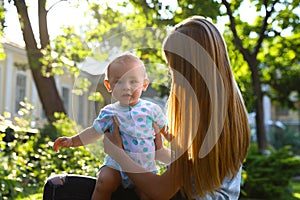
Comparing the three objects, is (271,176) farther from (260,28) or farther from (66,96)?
(66,96)

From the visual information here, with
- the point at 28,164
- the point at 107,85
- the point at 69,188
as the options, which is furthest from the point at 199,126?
the point at 28,164

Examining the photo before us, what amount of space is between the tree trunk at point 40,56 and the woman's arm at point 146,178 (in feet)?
6.24

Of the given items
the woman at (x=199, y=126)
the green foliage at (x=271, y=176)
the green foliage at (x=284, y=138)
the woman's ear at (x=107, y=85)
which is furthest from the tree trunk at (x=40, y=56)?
the green foliage at (x=284, y=138)

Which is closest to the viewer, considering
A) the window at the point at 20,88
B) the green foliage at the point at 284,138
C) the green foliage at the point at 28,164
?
the green foliage at the point at 28,164

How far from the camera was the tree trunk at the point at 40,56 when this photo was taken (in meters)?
3.73

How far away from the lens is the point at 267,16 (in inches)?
256

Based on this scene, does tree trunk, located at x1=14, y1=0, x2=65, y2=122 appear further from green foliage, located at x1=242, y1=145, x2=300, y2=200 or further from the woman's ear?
green foliage, located at x1=242, y1=145, x2=300, y2=200

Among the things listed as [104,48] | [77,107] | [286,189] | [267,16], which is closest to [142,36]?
[104,48]

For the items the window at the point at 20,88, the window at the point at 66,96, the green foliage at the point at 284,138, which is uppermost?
the window at the point at 66,96

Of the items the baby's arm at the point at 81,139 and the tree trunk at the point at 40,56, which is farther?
the tree trunk at the point at 40,56

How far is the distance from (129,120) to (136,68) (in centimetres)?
21

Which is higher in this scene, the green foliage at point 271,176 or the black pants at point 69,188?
the black pants at point 69,188

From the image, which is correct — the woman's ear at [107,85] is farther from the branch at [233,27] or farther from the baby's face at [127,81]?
the branch at [233,27]

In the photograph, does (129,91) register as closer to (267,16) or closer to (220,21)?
(220,21)
